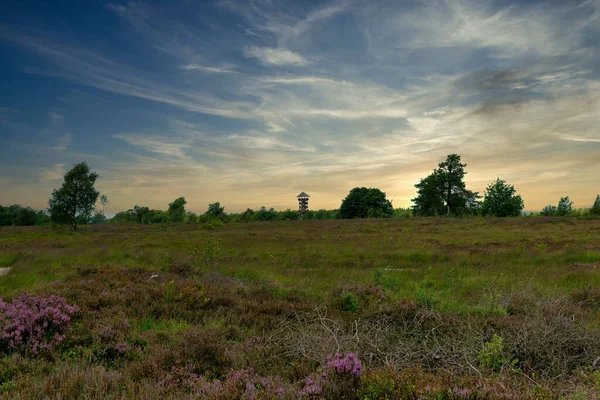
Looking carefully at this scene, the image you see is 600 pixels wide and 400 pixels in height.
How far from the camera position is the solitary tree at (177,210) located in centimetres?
6962

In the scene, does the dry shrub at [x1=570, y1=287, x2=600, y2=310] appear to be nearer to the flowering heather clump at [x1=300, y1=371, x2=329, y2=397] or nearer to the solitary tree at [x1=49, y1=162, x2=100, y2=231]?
the flowering heather clump at [x1=300, y1=371, x2=329, y2=397]

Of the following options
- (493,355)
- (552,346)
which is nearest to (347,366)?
(493,355)

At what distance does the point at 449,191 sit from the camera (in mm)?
67438

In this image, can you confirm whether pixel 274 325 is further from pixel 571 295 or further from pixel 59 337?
pixel 571 295

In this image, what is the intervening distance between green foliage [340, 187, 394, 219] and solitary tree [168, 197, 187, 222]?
41.3m

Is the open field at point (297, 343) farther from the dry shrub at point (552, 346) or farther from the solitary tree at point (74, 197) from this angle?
the solitary tree at point (74, 197)

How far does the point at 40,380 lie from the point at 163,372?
129 centimetres

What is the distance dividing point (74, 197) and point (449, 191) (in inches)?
2555

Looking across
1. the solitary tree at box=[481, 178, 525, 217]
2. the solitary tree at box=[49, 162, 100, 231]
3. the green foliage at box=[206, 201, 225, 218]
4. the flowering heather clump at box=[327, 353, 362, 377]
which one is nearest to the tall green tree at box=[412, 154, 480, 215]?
the solitary tree at box=[481, 178, 525, 217]

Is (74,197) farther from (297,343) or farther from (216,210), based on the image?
(297,343)

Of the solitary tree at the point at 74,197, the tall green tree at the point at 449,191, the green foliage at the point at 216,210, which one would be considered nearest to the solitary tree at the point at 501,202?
the tall green tree at the point at 449,191

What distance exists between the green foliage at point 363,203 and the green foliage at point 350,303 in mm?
78939

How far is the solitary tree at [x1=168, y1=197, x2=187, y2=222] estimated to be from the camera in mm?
69625

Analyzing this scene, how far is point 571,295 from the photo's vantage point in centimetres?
805
